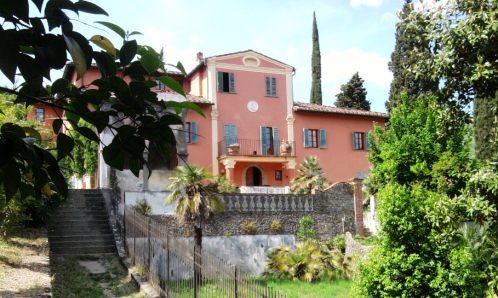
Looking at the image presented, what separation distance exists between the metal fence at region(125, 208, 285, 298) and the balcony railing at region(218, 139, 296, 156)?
43.8ft

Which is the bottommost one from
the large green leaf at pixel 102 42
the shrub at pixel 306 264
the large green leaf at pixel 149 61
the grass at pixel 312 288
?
the grass at pixel 312 288

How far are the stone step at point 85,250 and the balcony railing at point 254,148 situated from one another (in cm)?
1292

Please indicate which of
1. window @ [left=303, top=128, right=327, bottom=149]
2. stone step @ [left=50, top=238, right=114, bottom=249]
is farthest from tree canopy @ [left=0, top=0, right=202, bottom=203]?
window @ [left=303, top=128, right=327, bottom=149]

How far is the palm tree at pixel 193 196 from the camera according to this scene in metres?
16.5

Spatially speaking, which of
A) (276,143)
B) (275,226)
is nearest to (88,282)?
(275,226)

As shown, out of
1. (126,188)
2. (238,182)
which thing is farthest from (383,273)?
(238,182)

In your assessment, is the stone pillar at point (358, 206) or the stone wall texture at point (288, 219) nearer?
the stone wall texture at point (288, 219)

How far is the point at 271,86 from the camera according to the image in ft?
98.2

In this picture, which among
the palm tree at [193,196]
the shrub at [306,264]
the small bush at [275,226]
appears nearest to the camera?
the palm tree at [193,196]

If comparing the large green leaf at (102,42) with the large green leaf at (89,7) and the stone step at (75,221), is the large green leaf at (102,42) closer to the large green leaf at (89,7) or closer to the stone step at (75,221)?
the large green leaf at (89,7)

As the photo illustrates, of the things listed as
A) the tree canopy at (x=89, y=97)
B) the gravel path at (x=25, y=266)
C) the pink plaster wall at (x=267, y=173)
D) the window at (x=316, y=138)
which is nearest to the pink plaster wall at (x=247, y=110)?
the window at (x=316, y=138)

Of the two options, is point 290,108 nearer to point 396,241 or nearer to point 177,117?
point 396,241

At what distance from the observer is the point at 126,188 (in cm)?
1836

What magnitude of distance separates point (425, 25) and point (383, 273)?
5.99 m
